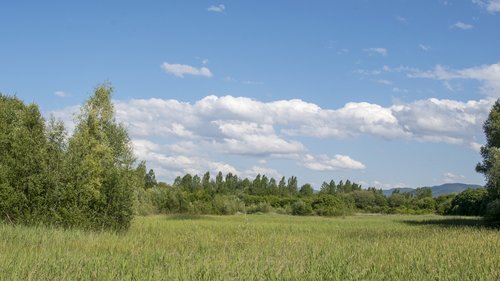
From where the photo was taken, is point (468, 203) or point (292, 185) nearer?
point (468, 203)

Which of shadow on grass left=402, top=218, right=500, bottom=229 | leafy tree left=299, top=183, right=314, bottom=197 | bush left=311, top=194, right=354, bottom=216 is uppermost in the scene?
leafy tree left=299, top=183, right=314, bottom=197

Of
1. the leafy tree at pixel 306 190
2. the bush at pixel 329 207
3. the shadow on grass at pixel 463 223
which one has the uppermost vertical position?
the leafy tree at pixel 306 190

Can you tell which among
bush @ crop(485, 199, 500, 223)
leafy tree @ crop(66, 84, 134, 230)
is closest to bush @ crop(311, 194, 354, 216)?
bush @ crop(485, 199, 500, 223)

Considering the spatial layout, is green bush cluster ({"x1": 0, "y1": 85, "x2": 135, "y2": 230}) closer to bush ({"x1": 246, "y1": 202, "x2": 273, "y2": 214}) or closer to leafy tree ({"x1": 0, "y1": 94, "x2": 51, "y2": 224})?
leafy tree ({"x1": 0, "y1": 94, "x2": 51, "y2": 224})

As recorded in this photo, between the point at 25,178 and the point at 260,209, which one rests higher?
the point at 25,178

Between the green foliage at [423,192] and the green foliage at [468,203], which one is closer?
the green foliage at [468,203]

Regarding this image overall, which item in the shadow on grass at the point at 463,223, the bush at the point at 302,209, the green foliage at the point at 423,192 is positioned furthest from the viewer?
the green foliage at the point at 423,192

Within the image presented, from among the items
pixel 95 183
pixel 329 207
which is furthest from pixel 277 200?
pixel 95 183

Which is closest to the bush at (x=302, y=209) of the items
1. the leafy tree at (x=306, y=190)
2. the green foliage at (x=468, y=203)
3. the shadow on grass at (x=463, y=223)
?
the green foliage at (x=468, y=203)

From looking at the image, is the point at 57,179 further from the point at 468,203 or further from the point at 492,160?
the point at 468,203

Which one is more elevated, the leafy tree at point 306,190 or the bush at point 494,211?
the leafy tree at point 306,190

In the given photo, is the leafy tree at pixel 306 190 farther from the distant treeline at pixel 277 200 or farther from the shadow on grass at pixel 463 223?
the shadow on grass at pixel 463 223

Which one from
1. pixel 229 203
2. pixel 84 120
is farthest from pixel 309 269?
pixel 229 203

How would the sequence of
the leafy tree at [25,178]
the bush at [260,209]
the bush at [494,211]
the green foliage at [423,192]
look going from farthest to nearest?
the green foliage at [423,192]
the bush at [260,209]
the bush at [494,211]
the leafy tree at [25,178]
